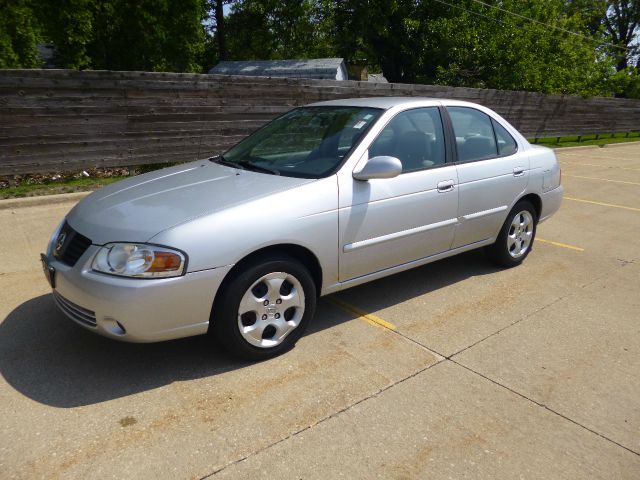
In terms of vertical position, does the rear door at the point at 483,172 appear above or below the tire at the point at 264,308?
above

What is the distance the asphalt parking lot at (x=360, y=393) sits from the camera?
2432 millimetres

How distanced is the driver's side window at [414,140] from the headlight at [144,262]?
165cm

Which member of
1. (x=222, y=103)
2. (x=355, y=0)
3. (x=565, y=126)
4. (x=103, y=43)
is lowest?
(x=565, y=126)

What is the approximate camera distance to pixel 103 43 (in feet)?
68.7

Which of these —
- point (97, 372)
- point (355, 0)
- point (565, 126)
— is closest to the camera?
point (97, 372)

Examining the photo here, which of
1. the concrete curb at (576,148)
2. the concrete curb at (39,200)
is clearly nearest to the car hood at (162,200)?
the concrete curb at (39,200)

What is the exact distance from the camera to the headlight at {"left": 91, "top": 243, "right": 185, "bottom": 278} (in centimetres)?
280

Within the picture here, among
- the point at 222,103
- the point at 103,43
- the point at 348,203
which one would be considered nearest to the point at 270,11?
the point at 103,43

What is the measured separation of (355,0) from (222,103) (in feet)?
48.2

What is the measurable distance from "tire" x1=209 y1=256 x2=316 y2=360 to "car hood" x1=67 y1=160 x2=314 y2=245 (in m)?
0.46

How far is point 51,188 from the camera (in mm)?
7375

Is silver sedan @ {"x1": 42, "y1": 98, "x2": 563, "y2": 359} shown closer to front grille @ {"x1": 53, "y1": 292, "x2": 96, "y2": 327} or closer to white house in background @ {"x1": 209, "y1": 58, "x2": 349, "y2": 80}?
front grille @ {"x1": 53, "y1": 292, "x2": 96, "y2": 327}

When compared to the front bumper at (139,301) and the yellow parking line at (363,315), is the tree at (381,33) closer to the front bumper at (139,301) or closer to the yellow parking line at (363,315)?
the yellow parking line at (363,315)

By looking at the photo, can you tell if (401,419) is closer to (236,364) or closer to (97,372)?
(236,364)
